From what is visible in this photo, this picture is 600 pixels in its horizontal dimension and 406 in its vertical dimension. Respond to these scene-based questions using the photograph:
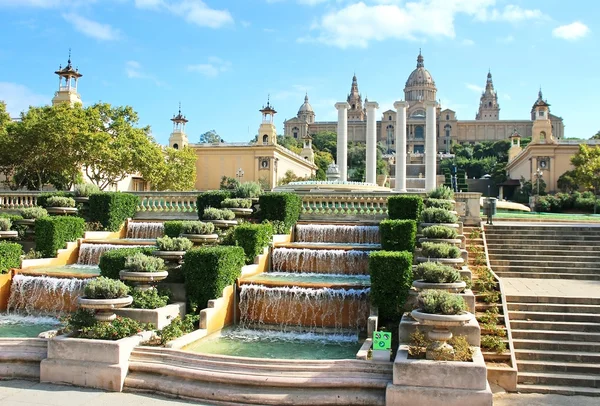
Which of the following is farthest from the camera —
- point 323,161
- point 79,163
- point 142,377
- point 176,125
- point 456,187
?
point 323,161

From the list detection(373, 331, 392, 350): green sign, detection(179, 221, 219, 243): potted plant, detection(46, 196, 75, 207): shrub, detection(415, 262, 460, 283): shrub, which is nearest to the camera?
detection(373, 331, 392, 350): green sign

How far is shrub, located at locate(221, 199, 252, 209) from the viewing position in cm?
2112

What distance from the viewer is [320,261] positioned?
17.3 m

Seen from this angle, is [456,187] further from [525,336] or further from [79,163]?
[525,336]

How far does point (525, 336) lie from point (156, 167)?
33226mm

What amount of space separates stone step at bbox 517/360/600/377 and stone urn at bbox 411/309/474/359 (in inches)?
85.9

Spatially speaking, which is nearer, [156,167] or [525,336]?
[525,336]

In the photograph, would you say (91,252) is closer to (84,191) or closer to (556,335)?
(84,191)

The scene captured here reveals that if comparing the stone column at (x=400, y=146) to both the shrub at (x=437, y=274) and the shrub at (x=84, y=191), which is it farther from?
the shrub at (x=437, y=274)

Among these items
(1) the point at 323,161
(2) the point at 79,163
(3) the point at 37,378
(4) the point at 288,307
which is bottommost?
(3) the point at 37,378

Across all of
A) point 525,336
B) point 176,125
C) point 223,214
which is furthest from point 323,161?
point 525,336

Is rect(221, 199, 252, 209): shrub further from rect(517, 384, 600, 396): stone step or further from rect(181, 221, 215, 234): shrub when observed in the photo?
rect(517, 384, 600, 396): stone step

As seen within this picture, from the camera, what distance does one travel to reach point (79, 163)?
35719mm

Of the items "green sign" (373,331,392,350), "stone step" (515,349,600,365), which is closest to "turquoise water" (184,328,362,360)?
"green sign" (373,331,392,350)
